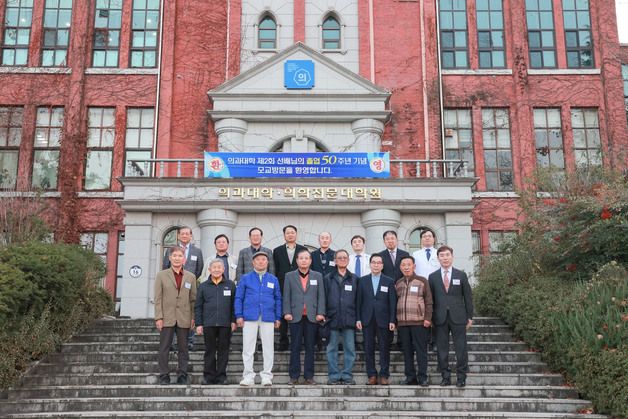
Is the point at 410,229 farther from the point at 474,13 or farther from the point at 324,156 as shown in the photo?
the point at 474,13

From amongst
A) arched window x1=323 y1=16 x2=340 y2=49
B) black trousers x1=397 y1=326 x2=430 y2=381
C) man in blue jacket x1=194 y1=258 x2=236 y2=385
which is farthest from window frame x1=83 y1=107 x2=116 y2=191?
black trousers x1=397 y1=326 x2=430 y2=381

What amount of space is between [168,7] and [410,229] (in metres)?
11.9

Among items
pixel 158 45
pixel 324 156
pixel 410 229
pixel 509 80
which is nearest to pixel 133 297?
pixel 324 156

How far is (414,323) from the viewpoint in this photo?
883 cm

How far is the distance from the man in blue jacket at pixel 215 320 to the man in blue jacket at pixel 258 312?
7.8 inches

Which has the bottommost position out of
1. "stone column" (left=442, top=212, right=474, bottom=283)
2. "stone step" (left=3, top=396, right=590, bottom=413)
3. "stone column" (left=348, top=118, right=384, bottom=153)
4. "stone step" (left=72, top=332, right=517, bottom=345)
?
"stone step" (left=3, top=396, right=590, bottom=413)

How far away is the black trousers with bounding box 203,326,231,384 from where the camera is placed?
8.79m

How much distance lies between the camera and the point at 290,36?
2197 cm

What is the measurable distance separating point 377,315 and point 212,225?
8.66 m

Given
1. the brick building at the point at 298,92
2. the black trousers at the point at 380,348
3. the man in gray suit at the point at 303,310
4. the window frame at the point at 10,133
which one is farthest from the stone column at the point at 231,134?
the black trousers at the point at 380,348

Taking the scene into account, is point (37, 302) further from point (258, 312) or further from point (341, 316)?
point (341, 316)

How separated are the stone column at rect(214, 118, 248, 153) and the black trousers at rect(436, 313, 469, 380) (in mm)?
12266

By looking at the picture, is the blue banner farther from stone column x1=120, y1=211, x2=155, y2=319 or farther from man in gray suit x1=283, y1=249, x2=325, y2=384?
man in gray suit x1=283, y1=249, x2=325, y2=384

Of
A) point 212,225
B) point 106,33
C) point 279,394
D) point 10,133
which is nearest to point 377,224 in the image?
point 212,225
